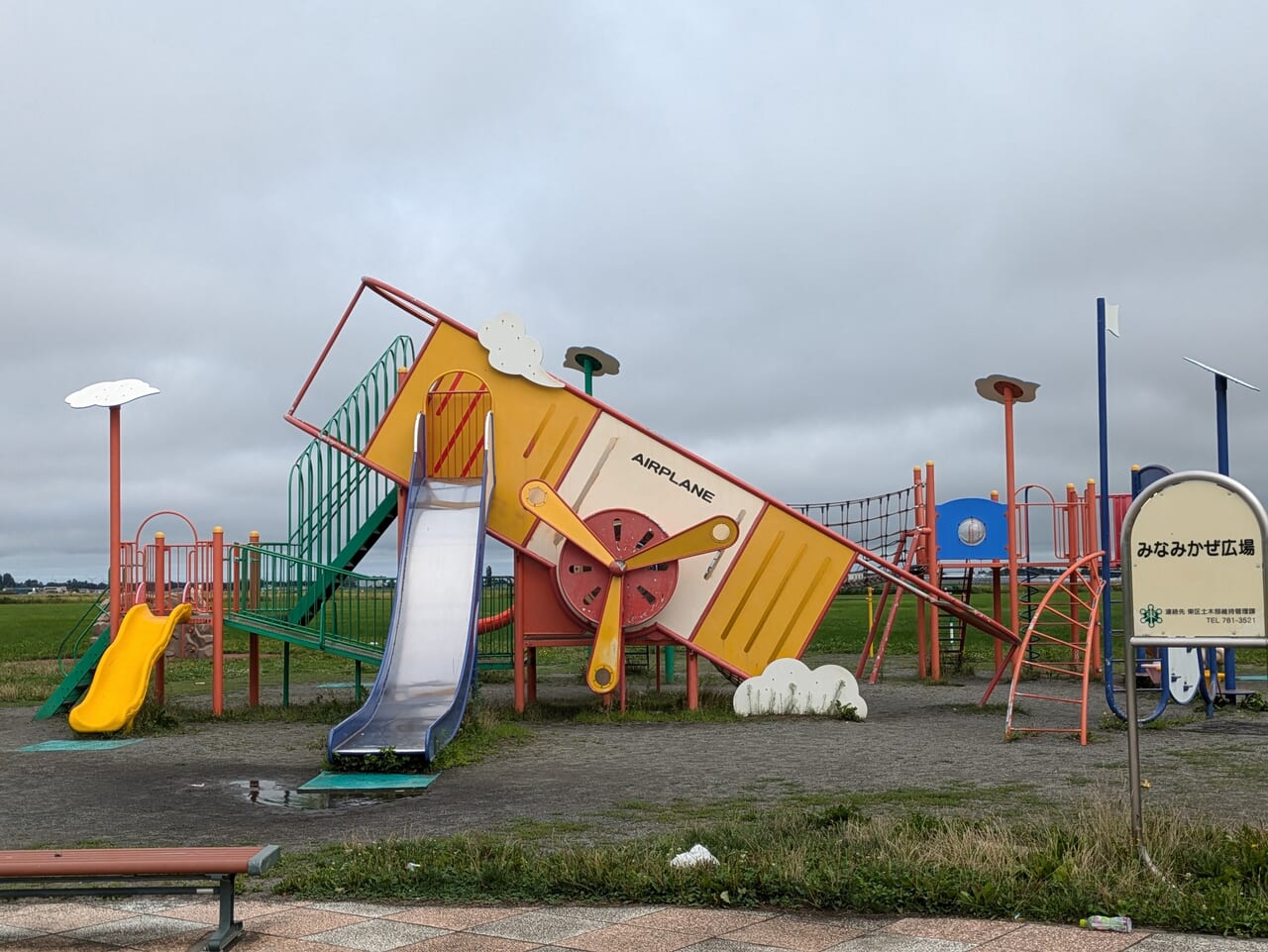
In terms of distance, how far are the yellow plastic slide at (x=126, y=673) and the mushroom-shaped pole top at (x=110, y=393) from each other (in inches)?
103

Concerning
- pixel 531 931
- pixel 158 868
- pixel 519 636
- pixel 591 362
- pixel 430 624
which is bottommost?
pixel 531 931

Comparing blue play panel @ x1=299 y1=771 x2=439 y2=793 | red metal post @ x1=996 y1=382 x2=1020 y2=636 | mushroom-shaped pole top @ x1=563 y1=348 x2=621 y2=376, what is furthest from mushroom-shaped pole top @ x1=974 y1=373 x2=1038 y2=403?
blue play panel @ x1=299 y1=771 x2=439 y2=793

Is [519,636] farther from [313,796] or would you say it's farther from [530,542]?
[313,796]

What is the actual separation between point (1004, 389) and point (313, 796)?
35.4 ft

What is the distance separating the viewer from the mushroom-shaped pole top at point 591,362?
814 inches

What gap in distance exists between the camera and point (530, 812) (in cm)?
930

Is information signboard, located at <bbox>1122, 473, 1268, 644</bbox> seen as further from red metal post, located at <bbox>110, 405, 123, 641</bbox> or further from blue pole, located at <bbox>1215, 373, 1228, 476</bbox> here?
red metal post, located at <bbox>110, 405, 123, 641</bbox>

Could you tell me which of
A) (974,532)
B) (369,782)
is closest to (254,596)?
(369,782)

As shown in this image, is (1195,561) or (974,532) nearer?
(1195,561)

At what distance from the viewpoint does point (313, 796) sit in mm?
10539

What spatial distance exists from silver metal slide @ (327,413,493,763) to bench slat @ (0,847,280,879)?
5.93 metres

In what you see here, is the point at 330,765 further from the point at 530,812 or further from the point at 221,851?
the point at 221,851

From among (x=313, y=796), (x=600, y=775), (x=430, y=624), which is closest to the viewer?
(x=313, y=796)

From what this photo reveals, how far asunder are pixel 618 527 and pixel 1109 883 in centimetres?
1071
